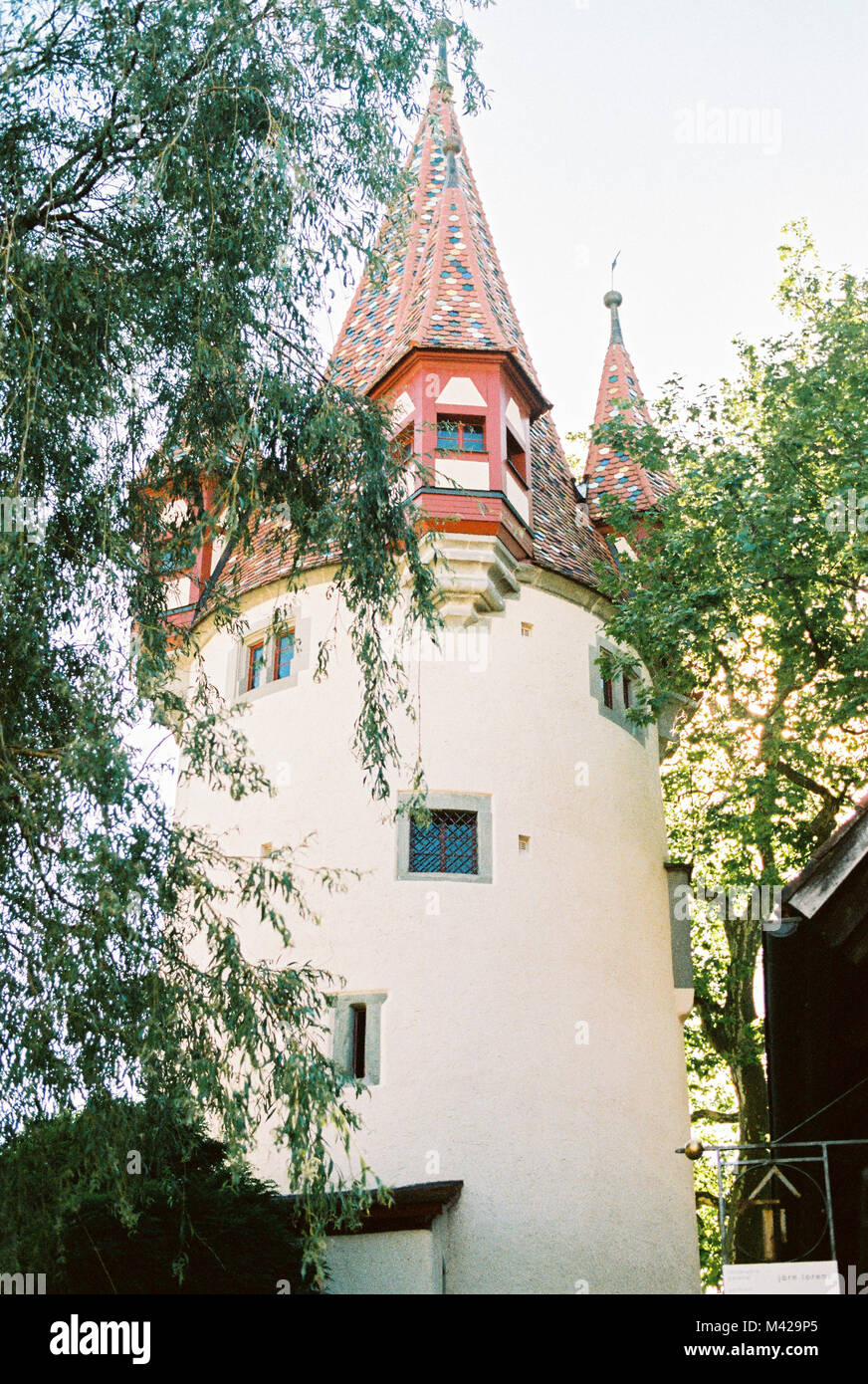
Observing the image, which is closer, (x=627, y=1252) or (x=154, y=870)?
(x=154, y=870)

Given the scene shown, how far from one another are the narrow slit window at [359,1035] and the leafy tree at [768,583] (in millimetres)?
4595

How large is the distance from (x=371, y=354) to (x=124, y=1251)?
39.9 feet

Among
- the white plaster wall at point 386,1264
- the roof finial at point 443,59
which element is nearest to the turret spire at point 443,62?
the roof finial at point 443,59

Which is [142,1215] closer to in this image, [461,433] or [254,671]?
[254,671]

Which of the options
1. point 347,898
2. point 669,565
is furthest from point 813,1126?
point 669,565

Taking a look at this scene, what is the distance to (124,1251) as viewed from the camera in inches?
401

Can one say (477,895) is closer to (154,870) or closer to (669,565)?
(669,565)

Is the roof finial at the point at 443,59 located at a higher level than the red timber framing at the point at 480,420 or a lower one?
lower

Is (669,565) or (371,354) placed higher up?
(371,354)

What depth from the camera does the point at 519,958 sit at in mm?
14797

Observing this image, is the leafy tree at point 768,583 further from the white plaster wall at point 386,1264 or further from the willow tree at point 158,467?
the willow tree at point 158,467

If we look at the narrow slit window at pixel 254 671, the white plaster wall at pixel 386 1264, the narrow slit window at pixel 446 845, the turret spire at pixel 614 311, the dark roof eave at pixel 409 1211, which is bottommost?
the white plaster wall at pixel 386 1264

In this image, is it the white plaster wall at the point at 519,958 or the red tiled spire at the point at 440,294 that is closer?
the white plaster wall at the point at 519,958

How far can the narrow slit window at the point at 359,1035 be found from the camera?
14.4 m
